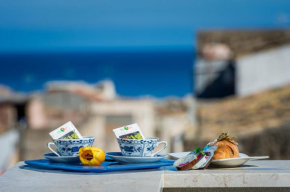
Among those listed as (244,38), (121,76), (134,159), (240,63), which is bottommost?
(134,159)

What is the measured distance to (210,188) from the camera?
3.68 m

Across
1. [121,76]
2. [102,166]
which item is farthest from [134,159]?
[121,76]

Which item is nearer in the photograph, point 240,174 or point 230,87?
point 240,174

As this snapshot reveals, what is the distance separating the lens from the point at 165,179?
12.1 ft

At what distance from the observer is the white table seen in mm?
3465

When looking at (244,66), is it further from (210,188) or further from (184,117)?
(210,188)

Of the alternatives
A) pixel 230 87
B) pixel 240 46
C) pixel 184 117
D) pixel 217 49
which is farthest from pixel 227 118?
pixel 240 46

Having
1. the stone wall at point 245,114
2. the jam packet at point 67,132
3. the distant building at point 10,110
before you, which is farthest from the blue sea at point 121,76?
the jam packet at point 67,132

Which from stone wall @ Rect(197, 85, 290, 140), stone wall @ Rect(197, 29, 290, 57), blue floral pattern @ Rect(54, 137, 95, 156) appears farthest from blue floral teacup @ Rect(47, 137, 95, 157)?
stone wall @ Rect(197, 29, 290, 57)

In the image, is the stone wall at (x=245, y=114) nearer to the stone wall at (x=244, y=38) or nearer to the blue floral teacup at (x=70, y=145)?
the stone wall at (x=244, y=38)

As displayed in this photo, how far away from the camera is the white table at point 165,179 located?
3465 millimetres

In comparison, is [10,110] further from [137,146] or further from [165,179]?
[165,179]

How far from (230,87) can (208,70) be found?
2254mm

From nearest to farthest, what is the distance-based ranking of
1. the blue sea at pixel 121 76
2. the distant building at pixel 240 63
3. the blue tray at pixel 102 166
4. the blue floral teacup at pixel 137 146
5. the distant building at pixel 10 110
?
the blue tray at pixel 102 166 → the blue floral teacup at pixel 137 146 → the distant building at pixel 10 110 → the distant building at pixel 240 63 → the blue sea at pixel 121 76
